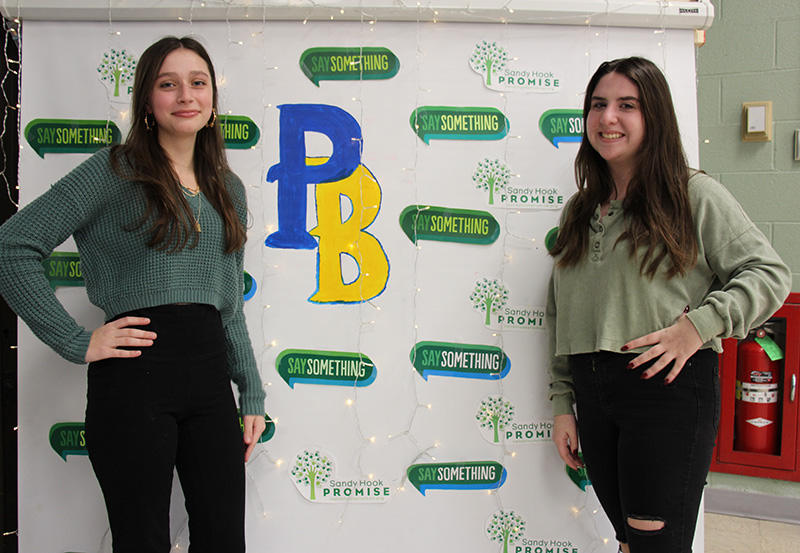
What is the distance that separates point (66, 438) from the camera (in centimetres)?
162

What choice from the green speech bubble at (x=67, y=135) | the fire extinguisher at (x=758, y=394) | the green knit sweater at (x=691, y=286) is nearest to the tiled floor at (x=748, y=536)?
the fire extinguisher at (x=758, y=394)

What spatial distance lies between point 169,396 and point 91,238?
0.38 metres

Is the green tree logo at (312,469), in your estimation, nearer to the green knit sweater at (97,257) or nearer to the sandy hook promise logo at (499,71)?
the green knit sweater at (97,257)

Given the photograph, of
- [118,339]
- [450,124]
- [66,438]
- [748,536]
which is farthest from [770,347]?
[66,438]

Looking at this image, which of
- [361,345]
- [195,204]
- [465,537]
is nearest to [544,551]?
[465,537]

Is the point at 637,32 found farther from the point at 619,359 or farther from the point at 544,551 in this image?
the point at 544,551

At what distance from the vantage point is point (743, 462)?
A: 83.2 inches

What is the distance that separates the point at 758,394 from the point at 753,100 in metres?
1.19

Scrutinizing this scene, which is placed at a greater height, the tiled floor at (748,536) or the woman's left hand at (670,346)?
the woman's left hand at (670,346)

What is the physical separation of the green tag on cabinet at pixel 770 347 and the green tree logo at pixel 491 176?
4.17 feet

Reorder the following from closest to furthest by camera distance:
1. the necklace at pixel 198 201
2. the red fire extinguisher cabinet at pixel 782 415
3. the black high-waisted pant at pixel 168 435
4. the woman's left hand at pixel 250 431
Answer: the black high-waisted pant at pixel 168 435 → the necklace at pixel 198 201 → the woman's left hand at pixel 250 431 → the red fire extinguisher cabinet at pixel 782 415

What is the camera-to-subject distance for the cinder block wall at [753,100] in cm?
209

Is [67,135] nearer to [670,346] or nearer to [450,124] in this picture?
[450,124]

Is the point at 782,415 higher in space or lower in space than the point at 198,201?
lower
